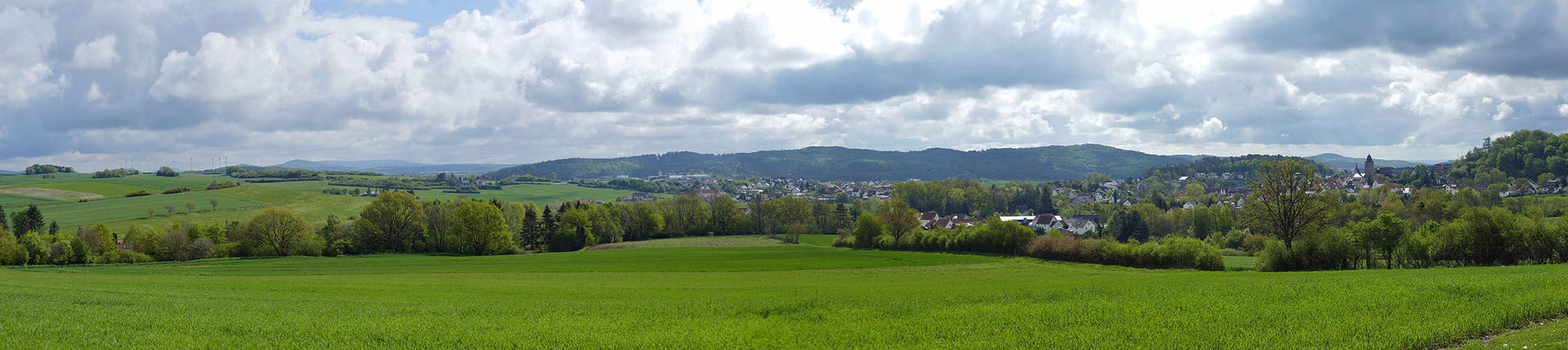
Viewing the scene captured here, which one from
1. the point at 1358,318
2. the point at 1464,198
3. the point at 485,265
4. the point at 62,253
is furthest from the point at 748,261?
the point at 1464,198

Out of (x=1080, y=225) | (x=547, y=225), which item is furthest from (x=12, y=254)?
(x=1080, y=225)

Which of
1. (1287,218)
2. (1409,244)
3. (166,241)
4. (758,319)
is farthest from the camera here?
(166,241)

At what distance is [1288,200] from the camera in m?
49.1

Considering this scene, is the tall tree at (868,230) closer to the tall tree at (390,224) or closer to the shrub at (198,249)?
the tall tree at (390,224)

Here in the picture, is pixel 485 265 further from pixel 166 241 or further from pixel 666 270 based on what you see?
pixel 166 241

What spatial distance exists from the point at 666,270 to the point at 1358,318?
4602 cm

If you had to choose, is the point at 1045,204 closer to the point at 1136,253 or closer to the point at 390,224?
the point at 1136,253

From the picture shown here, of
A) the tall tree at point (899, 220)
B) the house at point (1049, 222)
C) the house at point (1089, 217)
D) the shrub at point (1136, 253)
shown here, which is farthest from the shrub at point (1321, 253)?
the house at point (1089, 217)

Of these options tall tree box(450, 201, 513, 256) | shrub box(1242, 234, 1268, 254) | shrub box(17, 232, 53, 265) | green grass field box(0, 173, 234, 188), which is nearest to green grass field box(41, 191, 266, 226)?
green grass field box(0, 173, 234, 188)

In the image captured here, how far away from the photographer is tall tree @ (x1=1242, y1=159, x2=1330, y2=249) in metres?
48.6

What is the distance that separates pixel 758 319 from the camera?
752 inches

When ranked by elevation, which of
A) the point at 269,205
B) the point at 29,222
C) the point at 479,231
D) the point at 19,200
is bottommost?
the point at 479,231

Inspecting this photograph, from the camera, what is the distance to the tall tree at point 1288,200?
4859cm

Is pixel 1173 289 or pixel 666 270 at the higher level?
pixel 1173 289
